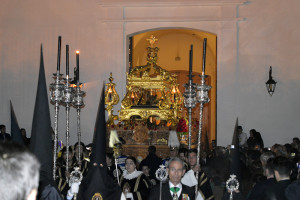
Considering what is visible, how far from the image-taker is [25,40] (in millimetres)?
16750

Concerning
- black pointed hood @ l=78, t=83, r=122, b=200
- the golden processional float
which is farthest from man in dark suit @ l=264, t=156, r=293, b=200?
the golden processional float

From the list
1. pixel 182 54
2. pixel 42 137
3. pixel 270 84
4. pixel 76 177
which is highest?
pixel 182 54

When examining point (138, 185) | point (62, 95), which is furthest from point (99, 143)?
point (138, 185)

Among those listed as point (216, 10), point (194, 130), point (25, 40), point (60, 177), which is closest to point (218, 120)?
point (194, 130)

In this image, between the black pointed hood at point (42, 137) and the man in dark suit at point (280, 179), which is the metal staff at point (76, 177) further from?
the man in dark suit at point (280, 179)

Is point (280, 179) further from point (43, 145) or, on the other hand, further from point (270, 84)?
point (270, 84)

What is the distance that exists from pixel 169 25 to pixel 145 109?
3.45m

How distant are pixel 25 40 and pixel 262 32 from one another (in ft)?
27.0

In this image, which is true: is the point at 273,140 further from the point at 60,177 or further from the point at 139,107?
the point at 60,177

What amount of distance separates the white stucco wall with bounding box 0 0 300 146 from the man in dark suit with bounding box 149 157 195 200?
419 inches

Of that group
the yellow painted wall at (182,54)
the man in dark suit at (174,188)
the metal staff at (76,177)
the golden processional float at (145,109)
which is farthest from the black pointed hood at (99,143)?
the yellow painted wall at (182,54)

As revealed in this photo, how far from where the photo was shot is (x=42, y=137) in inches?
184

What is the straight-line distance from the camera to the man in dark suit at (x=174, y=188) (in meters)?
5.59

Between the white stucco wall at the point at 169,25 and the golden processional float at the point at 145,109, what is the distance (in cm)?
114
